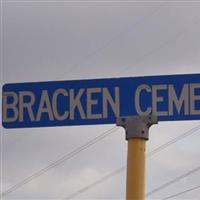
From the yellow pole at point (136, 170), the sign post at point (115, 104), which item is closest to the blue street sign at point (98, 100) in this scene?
the sign post at point (115, 104)

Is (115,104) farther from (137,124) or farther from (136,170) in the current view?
(136,170)

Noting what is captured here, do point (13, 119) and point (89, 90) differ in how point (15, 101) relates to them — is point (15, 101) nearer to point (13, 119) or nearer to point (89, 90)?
point (13, 119)

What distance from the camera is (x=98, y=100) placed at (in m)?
2.92

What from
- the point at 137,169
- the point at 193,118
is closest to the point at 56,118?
the point at 137,169

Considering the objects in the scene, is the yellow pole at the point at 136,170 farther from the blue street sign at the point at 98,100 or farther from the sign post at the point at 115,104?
the blue street sign at the point at 98,100

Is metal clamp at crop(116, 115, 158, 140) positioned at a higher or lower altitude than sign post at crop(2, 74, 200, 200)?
lower

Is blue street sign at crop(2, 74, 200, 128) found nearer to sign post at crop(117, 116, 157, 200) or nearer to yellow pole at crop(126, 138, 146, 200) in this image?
sign post at crop(117, 116, 157, 200)

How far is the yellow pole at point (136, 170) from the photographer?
8.84 ft

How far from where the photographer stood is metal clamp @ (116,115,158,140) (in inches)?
111

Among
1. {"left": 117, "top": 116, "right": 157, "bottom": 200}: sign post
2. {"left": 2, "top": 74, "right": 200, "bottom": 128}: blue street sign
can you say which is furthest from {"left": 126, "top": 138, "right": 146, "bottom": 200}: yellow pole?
{"left": 2, "top": 74, "right": 200, "bottom": 128}: blue street sign

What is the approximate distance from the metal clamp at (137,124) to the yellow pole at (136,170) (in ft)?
0.11

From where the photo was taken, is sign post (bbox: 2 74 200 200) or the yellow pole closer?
the yellow pole

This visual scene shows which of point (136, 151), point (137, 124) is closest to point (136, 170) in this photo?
point (136, 151)

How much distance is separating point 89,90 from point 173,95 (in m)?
0.58
